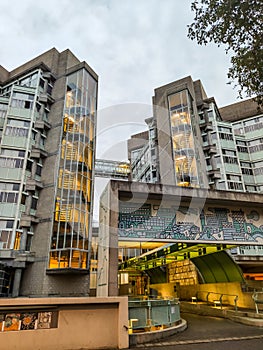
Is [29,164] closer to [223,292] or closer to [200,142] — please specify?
[223,292]

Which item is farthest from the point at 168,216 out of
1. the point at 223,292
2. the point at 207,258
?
the point at 223,292

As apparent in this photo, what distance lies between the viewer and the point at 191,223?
464 inches

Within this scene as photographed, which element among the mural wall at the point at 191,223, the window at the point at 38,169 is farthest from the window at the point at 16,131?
the mural wall at the point at 191,223

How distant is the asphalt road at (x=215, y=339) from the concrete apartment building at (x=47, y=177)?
1524 cm

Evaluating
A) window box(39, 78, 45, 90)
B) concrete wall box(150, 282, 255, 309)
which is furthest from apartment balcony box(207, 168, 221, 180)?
window box(39, 78, 45, 90)

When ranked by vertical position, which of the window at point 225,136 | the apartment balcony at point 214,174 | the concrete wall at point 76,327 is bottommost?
the concrete wall at point 76,327

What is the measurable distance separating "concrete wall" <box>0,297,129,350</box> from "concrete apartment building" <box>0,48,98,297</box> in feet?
52.9

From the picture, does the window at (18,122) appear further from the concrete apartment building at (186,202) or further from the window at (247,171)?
the window at (247,171)

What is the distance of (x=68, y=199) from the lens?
26531mm

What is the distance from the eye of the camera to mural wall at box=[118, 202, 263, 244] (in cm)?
1098

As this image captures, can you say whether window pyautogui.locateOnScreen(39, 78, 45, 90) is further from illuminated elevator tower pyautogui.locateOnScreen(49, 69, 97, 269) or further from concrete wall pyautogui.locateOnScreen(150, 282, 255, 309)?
concrete wall pyautogui.locateOnScreen(150, 282, 255, 309)

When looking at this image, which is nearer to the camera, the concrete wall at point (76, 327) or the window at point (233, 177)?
the concrete wall at point (76, 327)

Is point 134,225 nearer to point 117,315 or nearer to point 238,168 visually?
point 117,315

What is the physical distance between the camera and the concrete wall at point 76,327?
23.7ft
